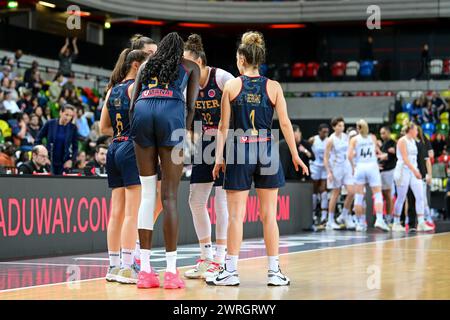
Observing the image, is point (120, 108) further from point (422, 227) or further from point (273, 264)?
point (422, 227)

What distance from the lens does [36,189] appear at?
1117cm

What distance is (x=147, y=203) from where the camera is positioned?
769 cm

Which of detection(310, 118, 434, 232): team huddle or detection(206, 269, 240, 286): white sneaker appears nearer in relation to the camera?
detection(206, 269, 240, 286): white sneaker

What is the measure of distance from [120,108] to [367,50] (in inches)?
1295

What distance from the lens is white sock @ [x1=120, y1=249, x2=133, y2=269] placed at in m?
8.09

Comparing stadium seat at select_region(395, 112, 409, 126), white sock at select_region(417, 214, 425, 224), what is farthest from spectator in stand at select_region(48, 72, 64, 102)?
stadium seat at select_region(395, 112, 409, 126)

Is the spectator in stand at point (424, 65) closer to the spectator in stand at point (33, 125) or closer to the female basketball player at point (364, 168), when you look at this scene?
the female basketball player at point (364, 168)

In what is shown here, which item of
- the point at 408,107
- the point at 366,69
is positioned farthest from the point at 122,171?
the point at 366,69

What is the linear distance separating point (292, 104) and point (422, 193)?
1978cm

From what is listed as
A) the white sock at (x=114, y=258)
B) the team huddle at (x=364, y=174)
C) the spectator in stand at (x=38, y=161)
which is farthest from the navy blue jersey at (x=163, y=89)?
the team huddle at (x=364, y=174)

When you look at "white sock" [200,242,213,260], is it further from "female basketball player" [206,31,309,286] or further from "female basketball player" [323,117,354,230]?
"female basketball player" [323,117,354,230]

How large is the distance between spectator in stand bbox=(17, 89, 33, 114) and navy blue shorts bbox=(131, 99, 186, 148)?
546 inches
